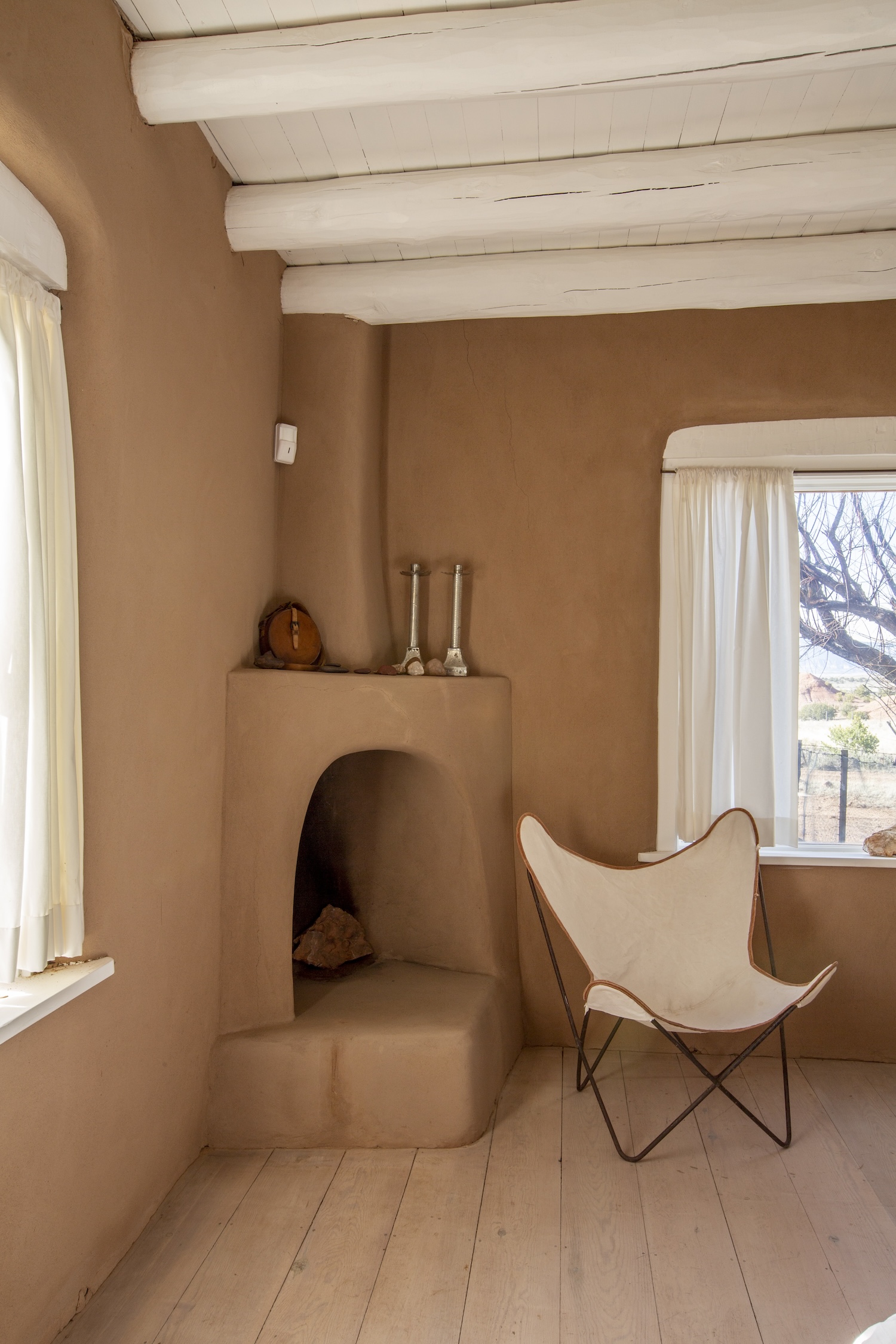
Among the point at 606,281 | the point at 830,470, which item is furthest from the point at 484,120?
the point at 830,470

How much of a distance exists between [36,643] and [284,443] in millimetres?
1566

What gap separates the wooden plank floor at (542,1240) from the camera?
1.84 meters

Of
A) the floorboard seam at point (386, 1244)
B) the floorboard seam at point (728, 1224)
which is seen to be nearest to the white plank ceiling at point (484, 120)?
the floorboard seam at point (728, 1224)

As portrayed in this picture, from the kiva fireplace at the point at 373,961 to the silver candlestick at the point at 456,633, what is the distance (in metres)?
0.10

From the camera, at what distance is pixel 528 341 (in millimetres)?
3264

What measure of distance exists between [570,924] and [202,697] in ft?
4.42

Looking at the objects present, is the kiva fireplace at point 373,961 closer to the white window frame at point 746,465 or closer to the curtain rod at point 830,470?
the white window frame at point 746,465

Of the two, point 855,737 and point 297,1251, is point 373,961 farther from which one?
point 855,737

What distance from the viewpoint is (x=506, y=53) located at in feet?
6.22

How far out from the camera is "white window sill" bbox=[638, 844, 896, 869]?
10.2 ft

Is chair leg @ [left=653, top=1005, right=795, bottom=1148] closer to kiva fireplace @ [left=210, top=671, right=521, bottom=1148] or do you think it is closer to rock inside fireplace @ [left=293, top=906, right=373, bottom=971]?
kiva fireplace @ [left=210, top=671, right=521, bottom=1148]

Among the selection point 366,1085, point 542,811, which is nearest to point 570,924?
point 542,811

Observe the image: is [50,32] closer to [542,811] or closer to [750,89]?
[750,89]

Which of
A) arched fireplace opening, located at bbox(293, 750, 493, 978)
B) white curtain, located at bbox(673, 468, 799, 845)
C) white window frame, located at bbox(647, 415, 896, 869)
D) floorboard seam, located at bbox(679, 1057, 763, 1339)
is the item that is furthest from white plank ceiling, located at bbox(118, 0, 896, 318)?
floorboard seam, located at bbox(679, 1057, 763, 1339)
